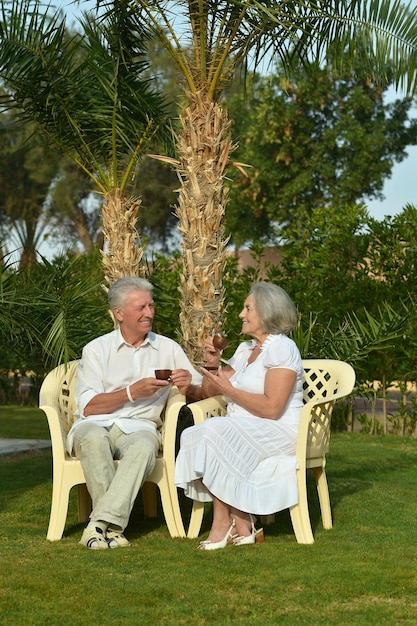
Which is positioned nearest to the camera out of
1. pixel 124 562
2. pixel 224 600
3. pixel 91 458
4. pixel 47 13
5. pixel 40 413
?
pixel 224 600

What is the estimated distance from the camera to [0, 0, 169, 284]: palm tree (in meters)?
7.82

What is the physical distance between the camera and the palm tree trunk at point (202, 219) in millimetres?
7059

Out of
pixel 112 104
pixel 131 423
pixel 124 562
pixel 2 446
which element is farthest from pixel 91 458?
pixel 2 446

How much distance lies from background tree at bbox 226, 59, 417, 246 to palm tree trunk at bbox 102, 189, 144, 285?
19757 millimetres

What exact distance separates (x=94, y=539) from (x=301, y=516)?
1.07 metres

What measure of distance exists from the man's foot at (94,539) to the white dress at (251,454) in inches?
19.7

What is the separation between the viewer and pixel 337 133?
28.3m

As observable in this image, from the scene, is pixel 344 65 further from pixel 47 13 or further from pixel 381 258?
pixel 381 258

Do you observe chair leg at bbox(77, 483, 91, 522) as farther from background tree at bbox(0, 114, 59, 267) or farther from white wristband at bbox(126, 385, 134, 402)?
Result: background tree at bbox(0, 114, 59, 267)

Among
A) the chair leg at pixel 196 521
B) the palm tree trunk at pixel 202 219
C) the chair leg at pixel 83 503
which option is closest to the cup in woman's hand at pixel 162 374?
the chair leg at pixel 196 521

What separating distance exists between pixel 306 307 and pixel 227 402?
530 centimetres

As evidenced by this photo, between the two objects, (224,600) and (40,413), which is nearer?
(224,600)

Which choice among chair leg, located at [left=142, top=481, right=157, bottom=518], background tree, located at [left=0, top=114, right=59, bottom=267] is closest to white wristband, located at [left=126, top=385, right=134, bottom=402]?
chair leg, located at [left=142, top=481, right=157, bottom=518]

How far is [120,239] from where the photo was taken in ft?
26.2
